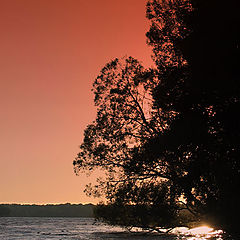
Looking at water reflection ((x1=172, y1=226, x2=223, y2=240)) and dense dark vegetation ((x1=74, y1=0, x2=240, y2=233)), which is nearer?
dense dark vegetation ((x1=74, y1=0, x2=240, y2=233))

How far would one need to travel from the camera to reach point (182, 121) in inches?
749

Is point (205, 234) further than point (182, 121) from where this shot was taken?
Yes

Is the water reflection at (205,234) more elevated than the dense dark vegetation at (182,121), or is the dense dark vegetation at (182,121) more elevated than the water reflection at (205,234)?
the dense dark vegetation at (182,121)

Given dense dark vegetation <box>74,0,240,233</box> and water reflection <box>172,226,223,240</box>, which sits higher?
dense dark vegetation <box>74,0,240,233</box>

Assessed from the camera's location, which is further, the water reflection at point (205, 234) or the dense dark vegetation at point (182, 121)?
the water reflection at point (205, 234)

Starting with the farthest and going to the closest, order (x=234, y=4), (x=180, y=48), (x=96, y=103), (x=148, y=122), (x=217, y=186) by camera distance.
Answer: (x=96, y=103), (x=148, y=122), (x=217, y=186), (x=180, y=48), (x=234, y=4)

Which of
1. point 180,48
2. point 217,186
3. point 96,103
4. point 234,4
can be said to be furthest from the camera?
point 96,103

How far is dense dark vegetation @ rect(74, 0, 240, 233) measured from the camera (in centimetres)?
1772

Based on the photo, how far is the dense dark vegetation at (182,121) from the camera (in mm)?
17719

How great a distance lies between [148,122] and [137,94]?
6.30 feet

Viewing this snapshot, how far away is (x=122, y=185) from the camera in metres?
26.4

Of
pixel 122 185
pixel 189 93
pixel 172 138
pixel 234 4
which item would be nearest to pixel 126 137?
pixel 122 185

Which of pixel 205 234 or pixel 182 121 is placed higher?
pixel 182 121

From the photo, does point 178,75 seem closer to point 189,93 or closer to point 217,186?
point 189,93
